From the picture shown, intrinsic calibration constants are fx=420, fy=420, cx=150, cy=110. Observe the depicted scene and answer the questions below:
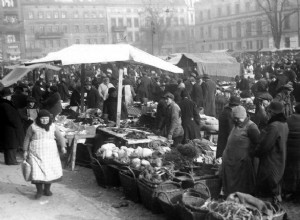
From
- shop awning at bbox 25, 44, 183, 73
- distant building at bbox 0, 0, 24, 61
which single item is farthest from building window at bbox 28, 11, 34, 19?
shop awning at bbox 25, 44, 183, 73

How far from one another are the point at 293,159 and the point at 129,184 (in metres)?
2.61

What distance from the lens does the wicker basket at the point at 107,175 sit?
7633mm

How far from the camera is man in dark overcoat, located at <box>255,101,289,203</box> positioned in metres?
5.71

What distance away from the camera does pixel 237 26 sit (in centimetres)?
6838

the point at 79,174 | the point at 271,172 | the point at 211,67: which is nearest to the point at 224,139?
the point at 271,172

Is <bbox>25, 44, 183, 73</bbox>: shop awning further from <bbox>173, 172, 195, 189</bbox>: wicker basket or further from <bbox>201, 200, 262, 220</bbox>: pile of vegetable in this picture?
<bbox>201, 200, 262, 220</bbox>: pile of vegetable

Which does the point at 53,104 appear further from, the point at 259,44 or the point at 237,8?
the point at 237,8

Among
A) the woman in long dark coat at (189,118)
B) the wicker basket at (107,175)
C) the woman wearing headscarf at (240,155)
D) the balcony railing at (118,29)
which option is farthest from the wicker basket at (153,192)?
the balcony railing at (118,29)

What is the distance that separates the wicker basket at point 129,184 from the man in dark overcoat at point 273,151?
197 cm

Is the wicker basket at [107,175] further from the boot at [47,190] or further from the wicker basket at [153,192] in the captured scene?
the wicker basket at [153,192]

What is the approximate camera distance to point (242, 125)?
5.75 meters

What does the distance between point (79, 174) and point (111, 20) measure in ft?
243

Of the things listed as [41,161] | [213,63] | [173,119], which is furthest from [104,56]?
[213,63]

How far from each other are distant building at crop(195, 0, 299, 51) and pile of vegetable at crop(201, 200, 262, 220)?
55772 mm
